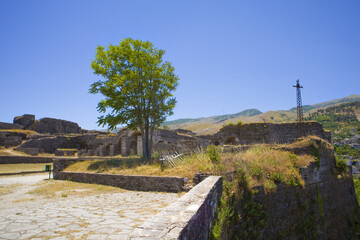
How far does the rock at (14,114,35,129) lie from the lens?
121 ft

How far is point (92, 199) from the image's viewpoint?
24.4ft

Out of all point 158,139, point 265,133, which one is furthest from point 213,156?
point 265,133

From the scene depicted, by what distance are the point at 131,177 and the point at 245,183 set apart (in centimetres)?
498

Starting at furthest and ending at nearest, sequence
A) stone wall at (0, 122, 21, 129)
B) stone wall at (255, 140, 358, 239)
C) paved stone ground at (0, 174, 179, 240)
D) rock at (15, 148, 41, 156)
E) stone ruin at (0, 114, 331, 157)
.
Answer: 1. stone wall at (0, 122, 21, 129)
2. rock at (15, 148, 41, 156)
3. stone ruin at (0, 114, 331, 157)
4. stone wall at (255, 140, 358, 239)
5. paved stone ground at (0, 174, 179, 240)

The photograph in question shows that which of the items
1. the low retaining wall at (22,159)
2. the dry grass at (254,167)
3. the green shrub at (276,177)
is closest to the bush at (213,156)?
the dry grass at (254,167)

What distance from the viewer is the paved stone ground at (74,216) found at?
406 cm

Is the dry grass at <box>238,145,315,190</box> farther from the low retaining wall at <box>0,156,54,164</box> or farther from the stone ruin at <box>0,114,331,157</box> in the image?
the low retaining wall at <box>0,156,54,164</box>

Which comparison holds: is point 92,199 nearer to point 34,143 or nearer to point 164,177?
point 164,177

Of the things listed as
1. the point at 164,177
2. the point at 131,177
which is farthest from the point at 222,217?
the point at 131,177

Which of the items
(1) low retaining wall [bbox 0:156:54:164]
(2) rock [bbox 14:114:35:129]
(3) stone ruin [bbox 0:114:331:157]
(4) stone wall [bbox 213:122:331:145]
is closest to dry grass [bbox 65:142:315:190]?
(3) stone ruin [bbox 0:114:331:157]

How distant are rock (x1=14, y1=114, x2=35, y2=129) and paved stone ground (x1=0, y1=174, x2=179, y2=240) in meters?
34.1

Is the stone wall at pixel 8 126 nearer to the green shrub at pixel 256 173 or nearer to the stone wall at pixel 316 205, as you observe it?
the green shrub at pixel 256 173

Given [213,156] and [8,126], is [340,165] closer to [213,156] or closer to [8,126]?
[213,156]

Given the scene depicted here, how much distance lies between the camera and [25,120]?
3803cm
